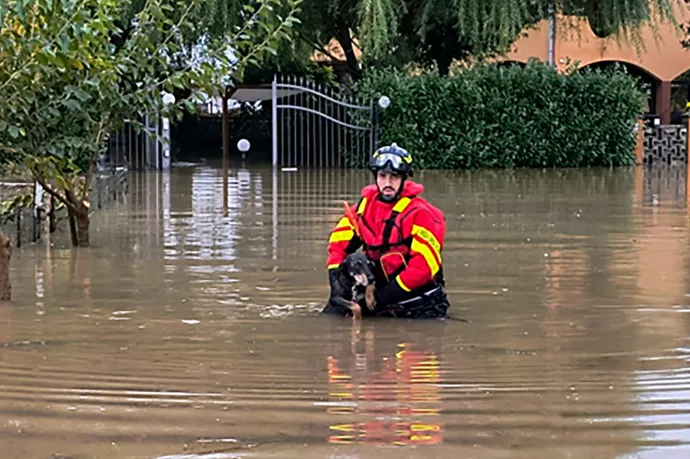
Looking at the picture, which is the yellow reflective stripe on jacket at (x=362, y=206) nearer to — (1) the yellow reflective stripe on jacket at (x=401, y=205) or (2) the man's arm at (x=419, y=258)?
(1) the yellow reflective stripe on jacket at (x=401, y=205)

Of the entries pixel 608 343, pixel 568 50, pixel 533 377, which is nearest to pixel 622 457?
pixel 533 377

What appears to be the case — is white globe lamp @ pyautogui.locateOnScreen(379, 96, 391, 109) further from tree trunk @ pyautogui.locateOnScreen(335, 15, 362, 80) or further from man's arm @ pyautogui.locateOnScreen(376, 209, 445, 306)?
man's arm @ pyautogui.locateOnScreen(376, 209, 445, 306)

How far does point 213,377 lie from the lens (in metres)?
5.40

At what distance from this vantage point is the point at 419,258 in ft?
22.8

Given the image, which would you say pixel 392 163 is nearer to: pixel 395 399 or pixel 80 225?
pixel 395 399

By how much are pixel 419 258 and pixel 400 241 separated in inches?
7.0

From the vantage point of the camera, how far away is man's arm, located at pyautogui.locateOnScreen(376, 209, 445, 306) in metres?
6.92

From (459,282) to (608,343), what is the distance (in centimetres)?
240

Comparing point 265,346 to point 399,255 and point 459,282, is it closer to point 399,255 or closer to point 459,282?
point 399,255

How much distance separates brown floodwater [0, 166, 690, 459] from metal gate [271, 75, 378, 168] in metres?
11.6

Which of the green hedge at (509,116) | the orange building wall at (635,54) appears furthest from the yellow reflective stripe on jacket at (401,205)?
the orange building wall at (635,54)

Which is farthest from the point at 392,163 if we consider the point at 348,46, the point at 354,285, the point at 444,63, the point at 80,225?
the point at 444,63

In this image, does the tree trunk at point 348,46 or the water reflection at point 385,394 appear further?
the tree trunk at point 348,46

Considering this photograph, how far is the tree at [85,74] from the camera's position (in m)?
7.08
